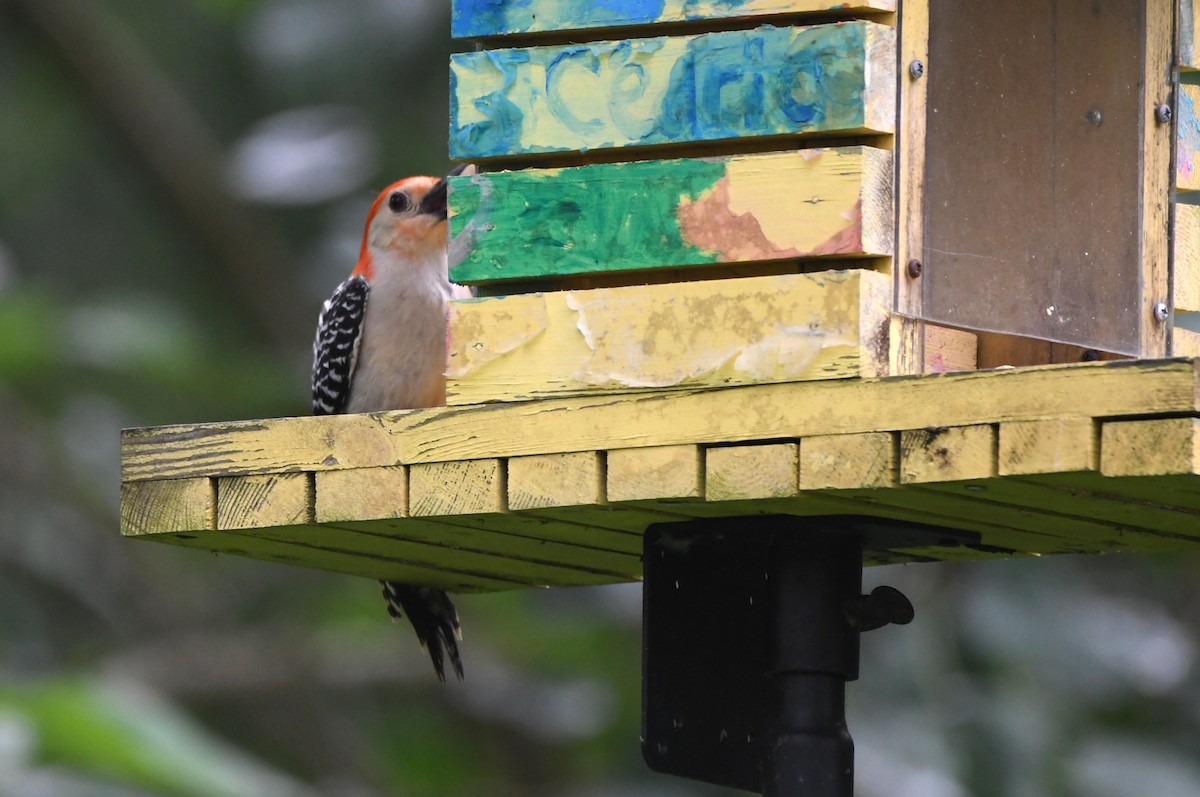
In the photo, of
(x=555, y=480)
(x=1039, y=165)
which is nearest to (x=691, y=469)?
(x=555, y=480)

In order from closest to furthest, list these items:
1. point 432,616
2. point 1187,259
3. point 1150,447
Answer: point 1150,447
point 1187,259
point 432,616

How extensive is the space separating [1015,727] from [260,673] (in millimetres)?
3537

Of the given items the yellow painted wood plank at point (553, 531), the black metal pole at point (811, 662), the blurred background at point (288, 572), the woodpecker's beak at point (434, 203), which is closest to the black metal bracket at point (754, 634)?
the black metal pole at point (811, 662)

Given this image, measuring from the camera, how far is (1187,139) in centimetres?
402

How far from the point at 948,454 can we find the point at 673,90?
0.80 metres

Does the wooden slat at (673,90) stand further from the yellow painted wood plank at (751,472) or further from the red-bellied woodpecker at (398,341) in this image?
the red-bellied woodpecker at (398,341)

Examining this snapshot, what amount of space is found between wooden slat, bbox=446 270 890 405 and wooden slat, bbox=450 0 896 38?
0.44m

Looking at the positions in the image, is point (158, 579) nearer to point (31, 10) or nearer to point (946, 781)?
point (31, 10)

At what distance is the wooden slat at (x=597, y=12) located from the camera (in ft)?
10.9

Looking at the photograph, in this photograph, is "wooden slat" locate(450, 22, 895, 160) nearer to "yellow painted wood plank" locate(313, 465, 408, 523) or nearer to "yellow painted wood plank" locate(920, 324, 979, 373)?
"yellow painted wood plank" locate(920, 324, 979, 373)

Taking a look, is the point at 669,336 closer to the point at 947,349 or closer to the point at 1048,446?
the point at 947,349

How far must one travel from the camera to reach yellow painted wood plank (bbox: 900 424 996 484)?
2.97m

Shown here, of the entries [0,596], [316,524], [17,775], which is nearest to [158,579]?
[0,596]

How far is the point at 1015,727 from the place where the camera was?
6.07m
